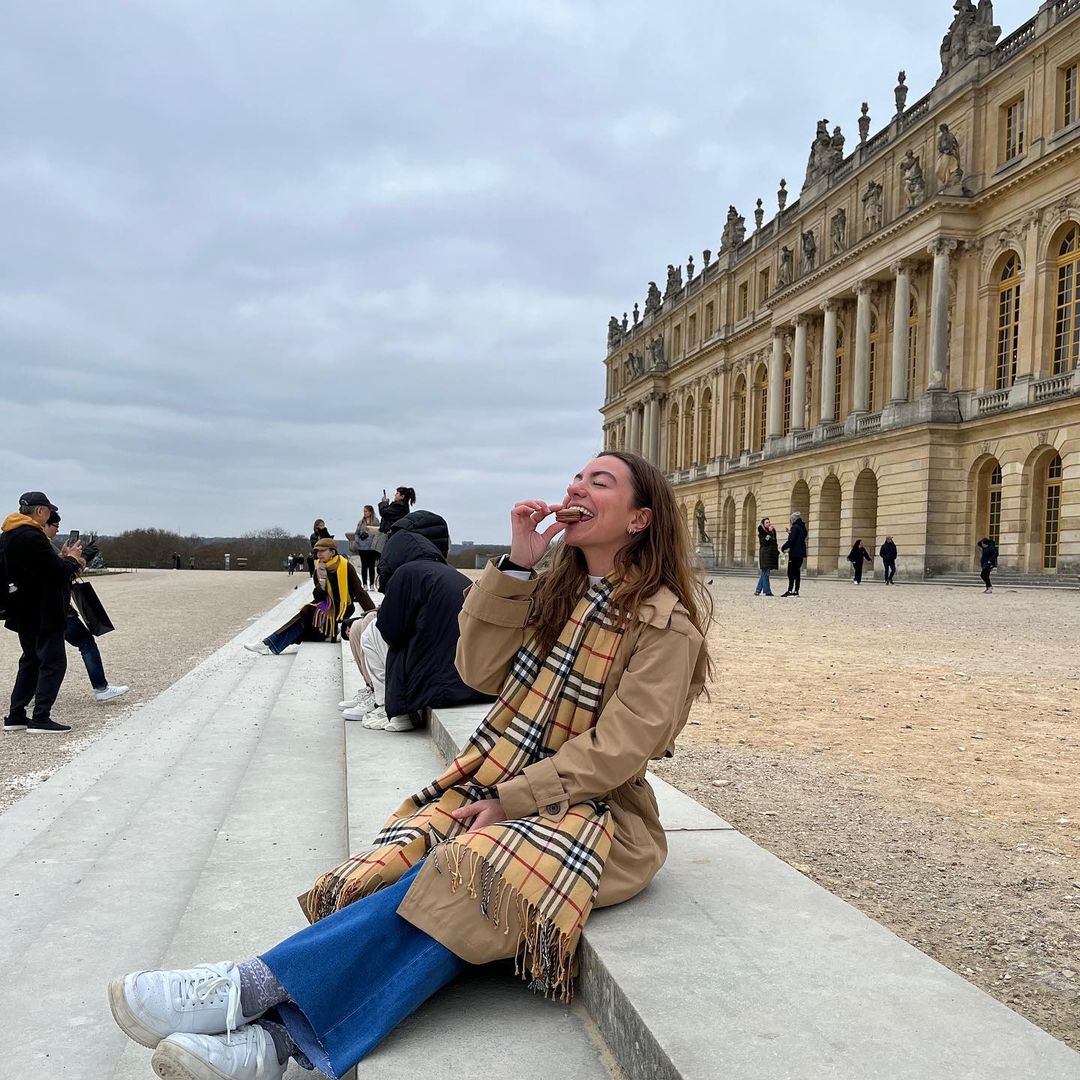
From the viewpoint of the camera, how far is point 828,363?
3862cm

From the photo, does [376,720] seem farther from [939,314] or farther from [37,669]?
[939,314]

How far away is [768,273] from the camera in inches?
1837

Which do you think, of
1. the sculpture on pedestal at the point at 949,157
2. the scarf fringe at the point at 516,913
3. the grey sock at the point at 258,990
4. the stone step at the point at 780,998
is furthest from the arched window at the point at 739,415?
the grey sock at the point at 258,990

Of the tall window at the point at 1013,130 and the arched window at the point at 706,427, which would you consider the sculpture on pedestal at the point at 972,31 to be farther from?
the arched window at the point at 706,427

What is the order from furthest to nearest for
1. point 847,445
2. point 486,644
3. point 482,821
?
1. point 847,445
2. point 486,644
3. point 482,821

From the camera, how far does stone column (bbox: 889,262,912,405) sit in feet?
108

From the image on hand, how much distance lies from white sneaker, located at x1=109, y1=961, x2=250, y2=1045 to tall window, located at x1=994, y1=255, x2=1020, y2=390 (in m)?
31.2

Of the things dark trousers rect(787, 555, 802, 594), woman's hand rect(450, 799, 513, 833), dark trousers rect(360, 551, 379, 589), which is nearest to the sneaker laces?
woman's hand rect(450, 799, 513, 833)

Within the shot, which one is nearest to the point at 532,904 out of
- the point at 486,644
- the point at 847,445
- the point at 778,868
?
the point at 486,644

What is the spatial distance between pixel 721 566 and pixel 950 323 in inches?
794

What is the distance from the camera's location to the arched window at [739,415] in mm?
49688

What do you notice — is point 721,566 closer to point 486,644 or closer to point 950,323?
point 950,323

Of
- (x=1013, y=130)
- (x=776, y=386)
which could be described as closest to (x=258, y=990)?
(x=1013, y=130)

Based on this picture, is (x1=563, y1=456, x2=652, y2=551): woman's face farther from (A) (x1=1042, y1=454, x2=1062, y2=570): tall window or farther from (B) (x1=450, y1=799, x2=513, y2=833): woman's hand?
(A) (x1=1042, y1=454, x2=1062, y2=570): tall window
